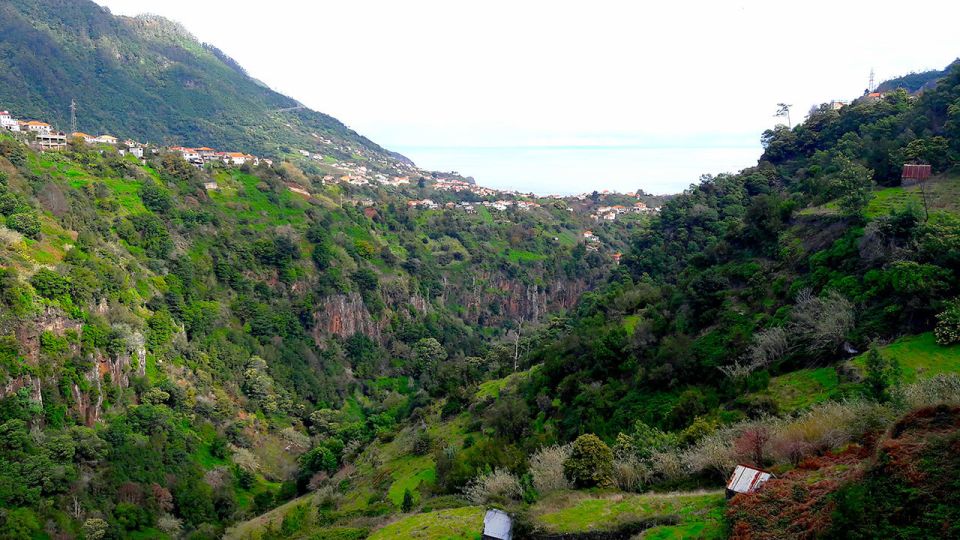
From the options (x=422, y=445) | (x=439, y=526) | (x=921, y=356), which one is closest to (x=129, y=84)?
(x=422, y=445)

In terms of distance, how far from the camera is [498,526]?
43.8ft

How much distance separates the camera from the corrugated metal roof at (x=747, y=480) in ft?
36.8

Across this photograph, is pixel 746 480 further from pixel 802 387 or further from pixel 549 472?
pixel 802 387

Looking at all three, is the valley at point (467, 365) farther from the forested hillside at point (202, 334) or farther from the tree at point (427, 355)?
the tree at point (427, 355)

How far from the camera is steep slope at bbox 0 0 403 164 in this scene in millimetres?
116812

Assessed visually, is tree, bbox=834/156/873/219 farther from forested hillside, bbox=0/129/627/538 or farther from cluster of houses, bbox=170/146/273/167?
cluster of houses, bbox=170/146/273/167

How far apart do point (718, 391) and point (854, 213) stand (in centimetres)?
898

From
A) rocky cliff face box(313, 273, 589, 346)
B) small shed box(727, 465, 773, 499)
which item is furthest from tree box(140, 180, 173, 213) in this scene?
small shed box(727, 465, 773, 499)

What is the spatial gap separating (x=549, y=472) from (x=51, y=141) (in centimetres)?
6041

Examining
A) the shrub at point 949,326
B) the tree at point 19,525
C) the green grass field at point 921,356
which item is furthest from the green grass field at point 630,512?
the tree at point 19,525

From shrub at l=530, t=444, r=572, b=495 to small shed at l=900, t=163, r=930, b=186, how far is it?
1877 centimetres

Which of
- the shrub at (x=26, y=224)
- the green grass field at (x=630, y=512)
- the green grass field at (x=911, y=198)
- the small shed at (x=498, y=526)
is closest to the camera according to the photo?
the green grass field at (x=630, y=512)

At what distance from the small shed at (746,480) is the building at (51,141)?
5929cm

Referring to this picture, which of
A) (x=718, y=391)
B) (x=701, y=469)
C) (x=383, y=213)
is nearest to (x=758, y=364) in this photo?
(x=718, y=391)
